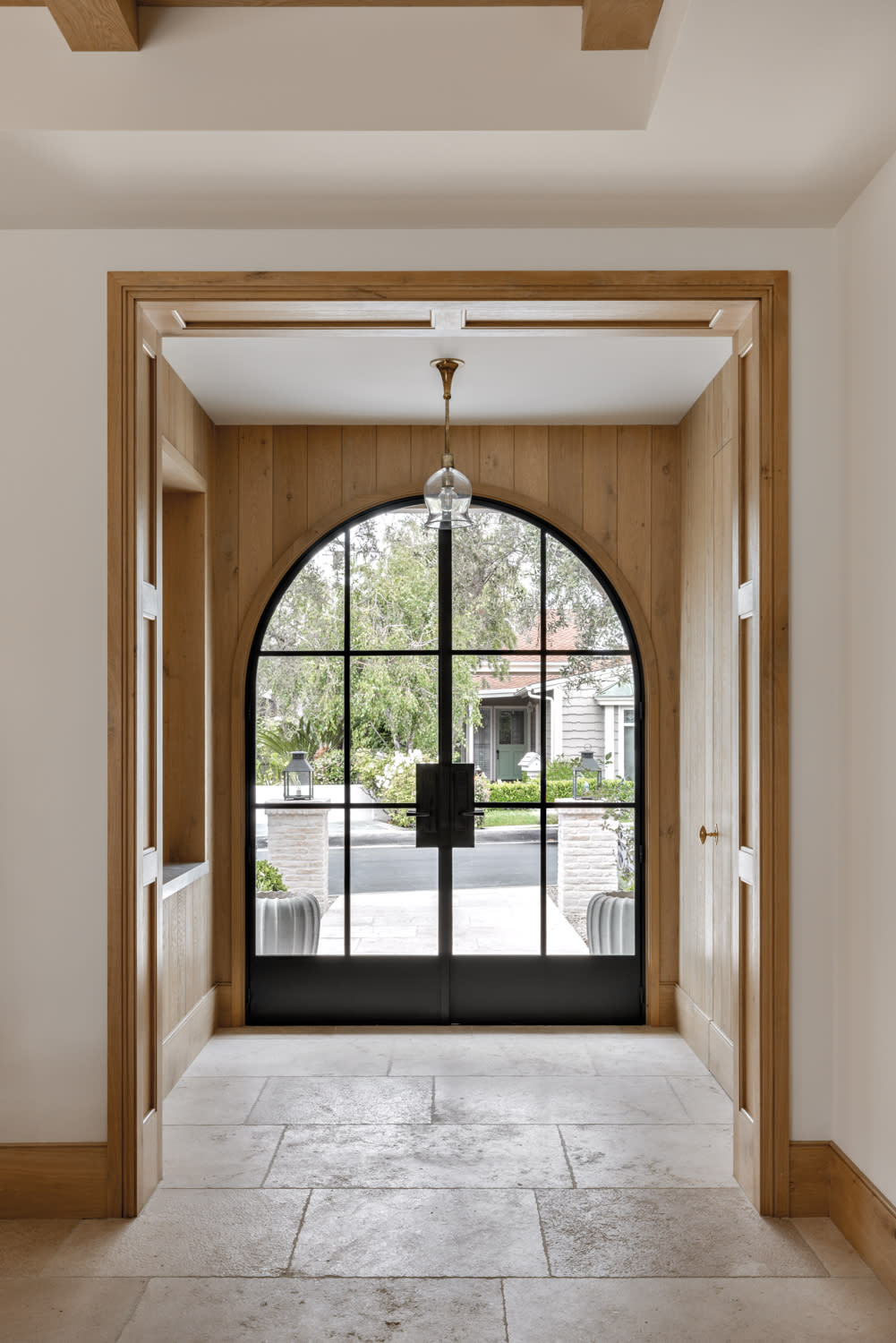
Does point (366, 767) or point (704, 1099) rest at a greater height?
point (366, 767)

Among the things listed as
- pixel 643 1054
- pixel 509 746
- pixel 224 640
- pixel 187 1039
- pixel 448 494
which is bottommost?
pixel 643 1054

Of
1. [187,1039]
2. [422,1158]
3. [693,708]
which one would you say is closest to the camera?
[422,1158]

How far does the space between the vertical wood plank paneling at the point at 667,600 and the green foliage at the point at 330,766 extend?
4.63 ft

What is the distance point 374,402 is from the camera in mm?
4504

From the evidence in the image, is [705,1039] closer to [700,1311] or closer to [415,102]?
[700,1311]

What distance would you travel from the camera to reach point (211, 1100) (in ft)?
12.7

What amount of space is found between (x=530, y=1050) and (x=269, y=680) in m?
1.93
